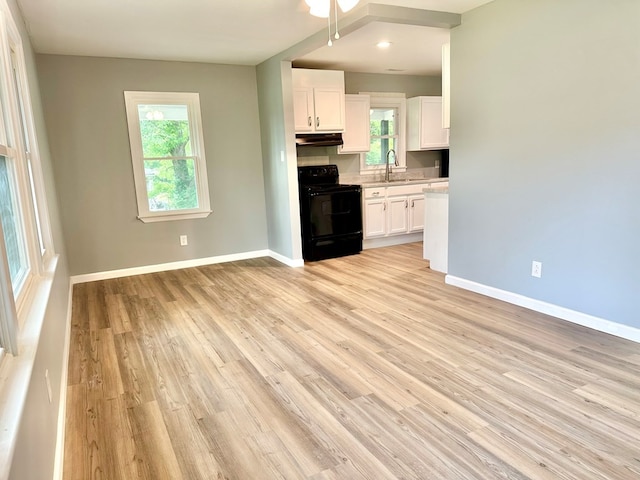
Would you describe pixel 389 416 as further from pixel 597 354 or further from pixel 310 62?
pixel 310 62

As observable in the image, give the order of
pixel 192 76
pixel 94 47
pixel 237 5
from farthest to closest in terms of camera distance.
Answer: pixel 192 76 → pixel 94 47 → pixel 237 5

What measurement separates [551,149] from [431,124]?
11.2 ft

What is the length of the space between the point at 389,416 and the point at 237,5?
115 inches

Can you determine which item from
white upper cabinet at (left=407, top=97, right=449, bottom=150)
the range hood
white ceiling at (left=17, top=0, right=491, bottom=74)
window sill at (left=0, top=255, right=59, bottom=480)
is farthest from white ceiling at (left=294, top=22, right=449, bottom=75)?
window sill at (left=0, top=255, right=59, bottom=480)

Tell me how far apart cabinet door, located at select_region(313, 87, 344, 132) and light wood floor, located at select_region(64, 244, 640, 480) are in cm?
242

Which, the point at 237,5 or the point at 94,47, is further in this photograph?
the point at 94,47

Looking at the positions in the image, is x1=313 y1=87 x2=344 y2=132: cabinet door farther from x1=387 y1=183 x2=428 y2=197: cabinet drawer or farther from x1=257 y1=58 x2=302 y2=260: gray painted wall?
x1=387 y1=183 x2=428 y2=197: cabinet drawer

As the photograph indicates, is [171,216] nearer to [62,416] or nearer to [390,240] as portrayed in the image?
[390,240]

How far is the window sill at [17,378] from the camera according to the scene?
930 mm

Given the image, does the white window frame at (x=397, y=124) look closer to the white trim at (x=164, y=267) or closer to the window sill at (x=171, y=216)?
the white trim at (x=164, y=267)

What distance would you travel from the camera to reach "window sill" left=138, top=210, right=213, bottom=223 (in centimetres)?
489

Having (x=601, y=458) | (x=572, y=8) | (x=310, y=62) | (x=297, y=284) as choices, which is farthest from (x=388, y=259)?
(x=601, y=458)

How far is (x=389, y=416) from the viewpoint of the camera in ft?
6.73

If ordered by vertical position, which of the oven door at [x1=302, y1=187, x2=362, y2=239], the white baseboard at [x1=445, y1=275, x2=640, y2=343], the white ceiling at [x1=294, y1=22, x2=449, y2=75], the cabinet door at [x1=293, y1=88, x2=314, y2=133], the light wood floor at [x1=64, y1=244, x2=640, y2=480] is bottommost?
the light wood floor at [x1=64, y1=244, x2=640, y2=480]
